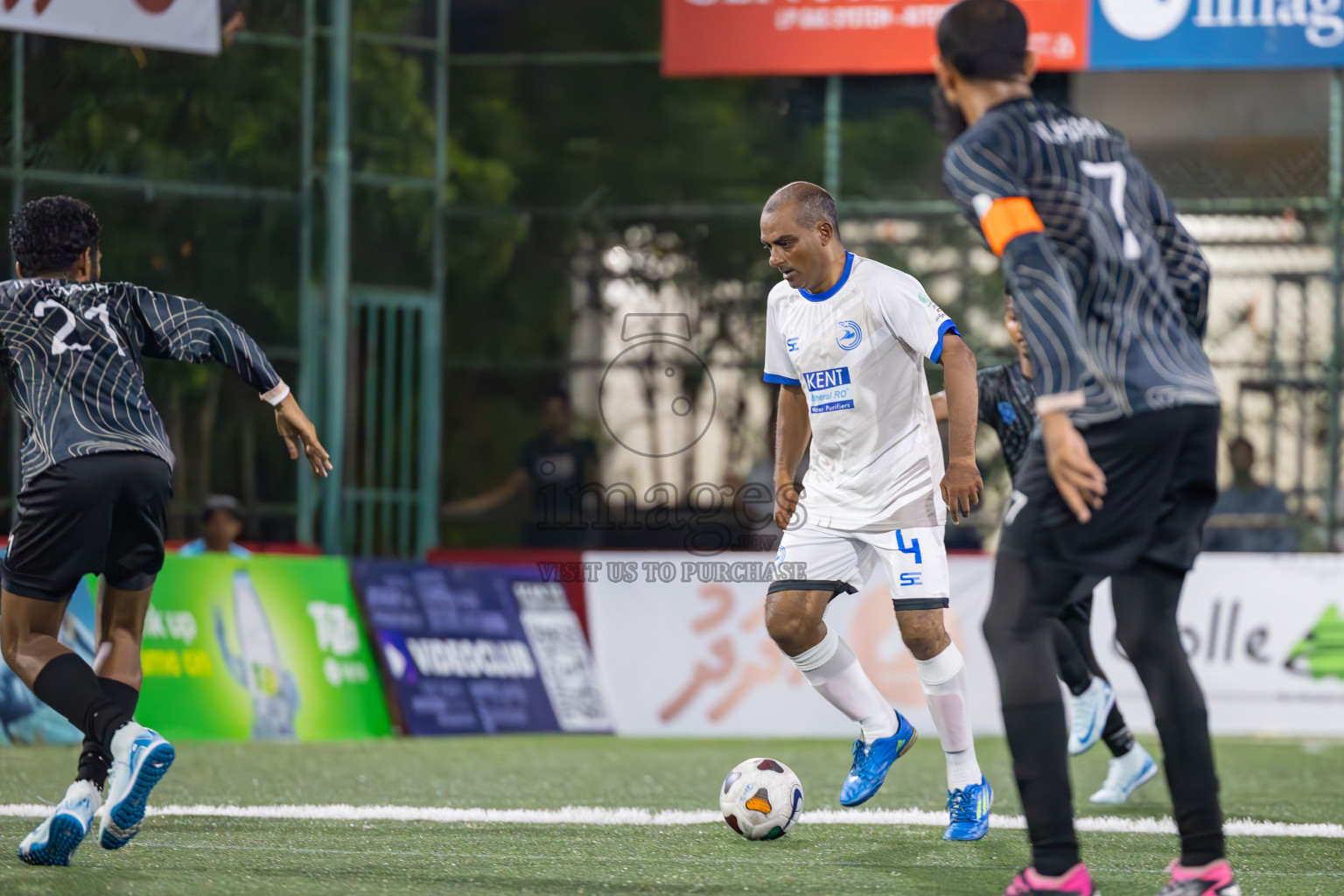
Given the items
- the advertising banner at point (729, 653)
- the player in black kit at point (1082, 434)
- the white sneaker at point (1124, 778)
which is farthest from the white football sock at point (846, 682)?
the advertising banner at point (729, 653)

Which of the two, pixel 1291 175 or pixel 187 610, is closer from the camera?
pixel 187 610

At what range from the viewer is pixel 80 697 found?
536 cm

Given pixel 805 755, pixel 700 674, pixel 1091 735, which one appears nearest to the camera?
pixel 1091 735

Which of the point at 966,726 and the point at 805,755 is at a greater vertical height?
the point at 966,726

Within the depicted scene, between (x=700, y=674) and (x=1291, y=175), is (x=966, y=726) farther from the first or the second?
(x=1291, y=175)

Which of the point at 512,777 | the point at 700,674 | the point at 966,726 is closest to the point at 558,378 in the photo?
the point at 700,674

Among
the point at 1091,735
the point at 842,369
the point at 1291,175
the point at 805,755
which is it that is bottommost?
the point at 805,755

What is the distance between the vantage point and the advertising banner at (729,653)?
38.7ft

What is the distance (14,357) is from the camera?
545 centimetres

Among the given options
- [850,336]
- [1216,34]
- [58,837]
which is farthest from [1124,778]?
[1216,34]

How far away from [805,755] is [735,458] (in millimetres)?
5250

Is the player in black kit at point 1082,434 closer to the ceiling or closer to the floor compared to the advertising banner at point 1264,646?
closer to the ceiling

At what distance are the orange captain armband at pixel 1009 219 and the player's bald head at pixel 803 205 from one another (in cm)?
212

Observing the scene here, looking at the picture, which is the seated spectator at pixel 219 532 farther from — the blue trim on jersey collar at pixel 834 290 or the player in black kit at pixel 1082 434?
the player in black kit at pixel 1082 434
